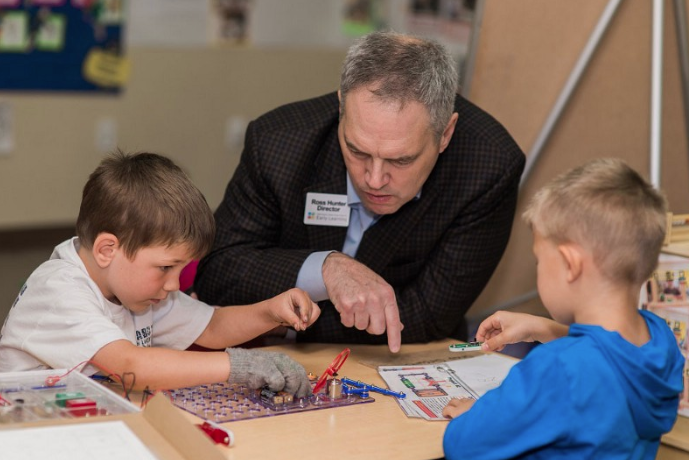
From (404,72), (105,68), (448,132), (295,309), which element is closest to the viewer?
(295,309)

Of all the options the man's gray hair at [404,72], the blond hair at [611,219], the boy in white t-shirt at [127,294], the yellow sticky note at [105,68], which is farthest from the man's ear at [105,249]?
the yellow sticky note at [105,68]

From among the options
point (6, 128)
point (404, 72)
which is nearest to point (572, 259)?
point (404, 72)

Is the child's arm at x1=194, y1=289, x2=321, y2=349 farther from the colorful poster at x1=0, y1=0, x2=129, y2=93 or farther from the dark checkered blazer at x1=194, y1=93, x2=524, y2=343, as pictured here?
the colorful poster at x1=0, y1=0, x2=129, y2=93

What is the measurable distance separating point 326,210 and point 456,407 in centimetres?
77

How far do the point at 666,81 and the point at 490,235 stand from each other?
3.00 feet

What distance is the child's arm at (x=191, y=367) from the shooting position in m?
1.73

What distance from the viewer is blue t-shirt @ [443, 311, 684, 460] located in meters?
1.50

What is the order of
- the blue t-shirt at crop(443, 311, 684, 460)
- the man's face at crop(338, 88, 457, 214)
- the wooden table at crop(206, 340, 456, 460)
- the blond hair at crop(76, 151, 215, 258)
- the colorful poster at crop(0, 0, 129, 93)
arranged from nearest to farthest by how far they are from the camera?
the blue t-shirt at crop(443, 311, 684, 460) → the wooden table at crop(206, 340, 456, 460) → the blond hair at crop(76, 151, 215, 258) → the man's face at crop(338, 88, 457, 214) → the colorful poster at crop(0, 0, 129, 93)

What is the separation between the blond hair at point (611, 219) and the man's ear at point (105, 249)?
84 cm

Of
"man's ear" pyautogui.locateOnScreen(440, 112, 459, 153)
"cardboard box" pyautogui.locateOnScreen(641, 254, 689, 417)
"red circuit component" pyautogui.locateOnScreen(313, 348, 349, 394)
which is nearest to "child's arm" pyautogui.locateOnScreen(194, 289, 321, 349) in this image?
"red circuit component" pyautogui.locateOnScreen(313, 348, 349, 394)

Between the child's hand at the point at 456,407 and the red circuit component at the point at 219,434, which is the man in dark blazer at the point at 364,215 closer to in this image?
the child's hand at the point at 456,407

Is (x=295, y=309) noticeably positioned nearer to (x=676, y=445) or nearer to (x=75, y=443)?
(x=75, y=443)

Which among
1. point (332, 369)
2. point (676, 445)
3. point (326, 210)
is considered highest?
point (326, 210)

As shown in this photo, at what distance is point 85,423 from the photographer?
152 cm
